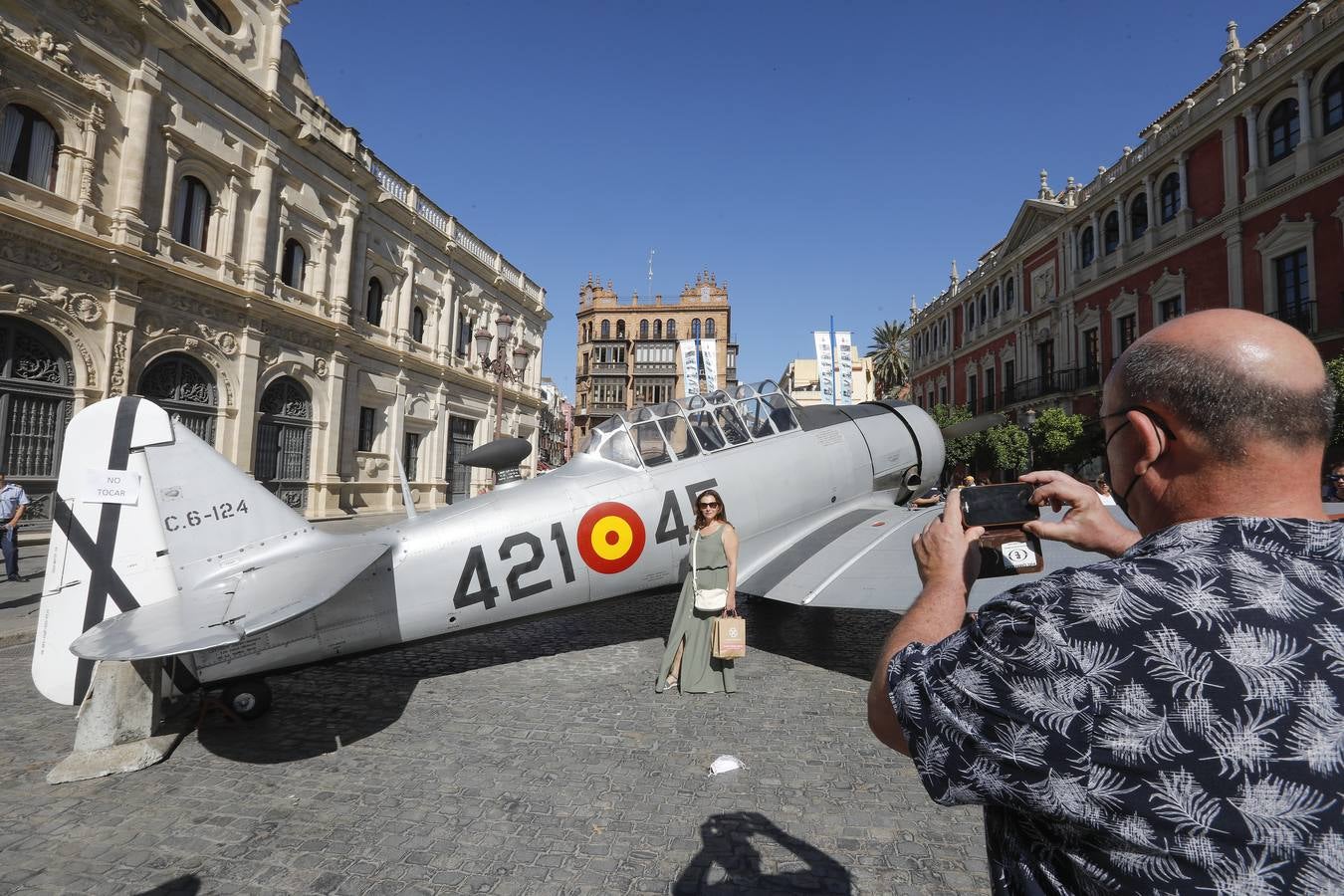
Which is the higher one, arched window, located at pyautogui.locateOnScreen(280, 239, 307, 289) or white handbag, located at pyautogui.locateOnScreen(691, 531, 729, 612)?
arched window, located at pyautogui.locateOnScreen(280, 239, 307, 289)

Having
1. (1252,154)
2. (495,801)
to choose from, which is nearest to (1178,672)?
(495,801)

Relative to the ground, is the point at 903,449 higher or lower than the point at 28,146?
lower

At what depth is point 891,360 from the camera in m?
53.0

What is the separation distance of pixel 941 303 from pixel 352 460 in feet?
128

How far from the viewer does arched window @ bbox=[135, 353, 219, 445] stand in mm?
15320

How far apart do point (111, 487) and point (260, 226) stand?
17.4m

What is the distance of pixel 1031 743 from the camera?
0.93 metres

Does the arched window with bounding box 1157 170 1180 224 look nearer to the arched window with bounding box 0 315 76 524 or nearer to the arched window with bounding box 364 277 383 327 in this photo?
the arched window with bounding box 364 277 383 327

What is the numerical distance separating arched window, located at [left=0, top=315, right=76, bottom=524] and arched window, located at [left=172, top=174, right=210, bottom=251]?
14.9 feet

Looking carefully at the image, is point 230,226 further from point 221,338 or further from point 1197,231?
point 1197,231

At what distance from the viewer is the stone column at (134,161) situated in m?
14.3

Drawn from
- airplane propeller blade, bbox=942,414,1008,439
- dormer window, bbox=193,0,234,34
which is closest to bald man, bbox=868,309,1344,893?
airplane propeller blade, bbox=942,414,1008,439

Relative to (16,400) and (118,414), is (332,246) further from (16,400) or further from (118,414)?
(118,414)

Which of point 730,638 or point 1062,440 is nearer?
point 730,638
